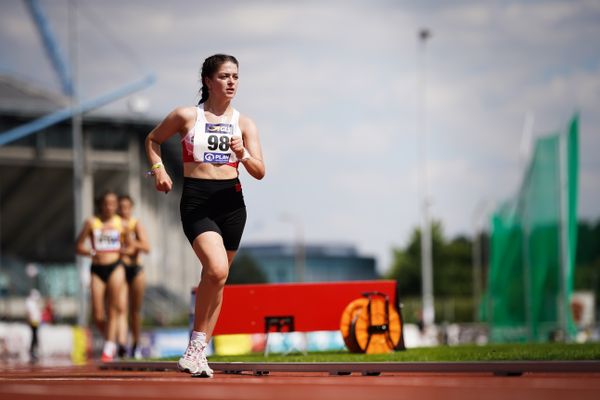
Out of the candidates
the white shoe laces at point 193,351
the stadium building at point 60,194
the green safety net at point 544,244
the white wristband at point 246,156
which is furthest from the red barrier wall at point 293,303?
the stadium building at point 60,194

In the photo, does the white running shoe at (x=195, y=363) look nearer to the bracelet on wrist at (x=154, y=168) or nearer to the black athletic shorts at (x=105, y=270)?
the bracelet on wrist at (x=154, y=168)

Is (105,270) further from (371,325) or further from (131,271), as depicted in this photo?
(371,325)

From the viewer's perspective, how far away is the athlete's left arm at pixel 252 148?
9.97m

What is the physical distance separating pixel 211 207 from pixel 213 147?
49 centimetres

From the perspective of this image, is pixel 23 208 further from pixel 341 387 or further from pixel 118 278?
pixel 341 387

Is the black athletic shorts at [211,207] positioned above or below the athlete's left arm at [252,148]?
below

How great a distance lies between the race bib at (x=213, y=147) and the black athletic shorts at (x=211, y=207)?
171 millimetres

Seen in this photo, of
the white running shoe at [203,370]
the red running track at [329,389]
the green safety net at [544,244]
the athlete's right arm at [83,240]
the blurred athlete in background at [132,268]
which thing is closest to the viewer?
the red running track at [329,389]

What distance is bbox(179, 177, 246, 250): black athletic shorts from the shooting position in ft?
32.5

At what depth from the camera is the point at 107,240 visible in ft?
56.7

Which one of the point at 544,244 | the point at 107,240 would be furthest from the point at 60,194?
the point at 107,240

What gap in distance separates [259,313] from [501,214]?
23853 millimetres

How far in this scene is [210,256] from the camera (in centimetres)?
974

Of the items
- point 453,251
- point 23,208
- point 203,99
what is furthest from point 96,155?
point 203,99
